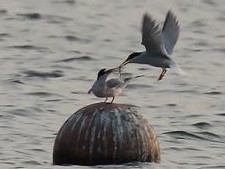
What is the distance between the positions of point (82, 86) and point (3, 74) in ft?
6.19

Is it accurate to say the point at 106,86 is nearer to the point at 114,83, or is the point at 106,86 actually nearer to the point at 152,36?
the point at 114,83

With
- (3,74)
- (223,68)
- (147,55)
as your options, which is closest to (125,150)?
(147,55)

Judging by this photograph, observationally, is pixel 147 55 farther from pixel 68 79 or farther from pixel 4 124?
pixel 68 79

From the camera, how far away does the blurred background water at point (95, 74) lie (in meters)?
15.8

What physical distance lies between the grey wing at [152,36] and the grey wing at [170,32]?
2.05 feet

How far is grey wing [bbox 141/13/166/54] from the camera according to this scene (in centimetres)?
1331

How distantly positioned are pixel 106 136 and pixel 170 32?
2173mm

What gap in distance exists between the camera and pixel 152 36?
13430 mm

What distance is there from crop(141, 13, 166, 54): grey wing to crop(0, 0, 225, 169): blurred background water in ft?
4.86

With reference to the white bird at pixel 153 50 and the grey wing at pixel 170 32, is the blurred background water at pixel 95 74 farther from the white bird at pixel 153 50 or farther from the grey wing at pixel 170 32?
the grey wing at pixel 170 32

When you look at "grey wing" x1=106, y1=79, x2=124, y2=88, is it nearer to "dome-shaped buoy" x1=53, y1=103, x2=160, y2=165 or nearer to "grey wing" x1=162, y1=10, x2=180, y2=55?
"dome-shaped buoy" x1=53, y1=103, x2=160, y2=165

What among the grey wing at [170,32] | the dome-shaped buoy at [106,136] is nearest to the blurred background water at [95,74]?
the dome-shaped buoy at [106,136]

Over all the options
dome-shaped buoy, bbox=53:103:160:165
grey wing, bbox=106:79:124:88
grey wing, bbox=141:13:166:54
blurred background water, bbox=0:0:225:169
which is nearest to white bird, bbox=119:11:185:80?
grey wing, bbox=141:13:166:54

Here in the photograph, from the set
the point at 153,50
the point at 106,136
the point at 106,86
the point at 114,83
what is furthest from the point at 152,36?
the point at 106,136
